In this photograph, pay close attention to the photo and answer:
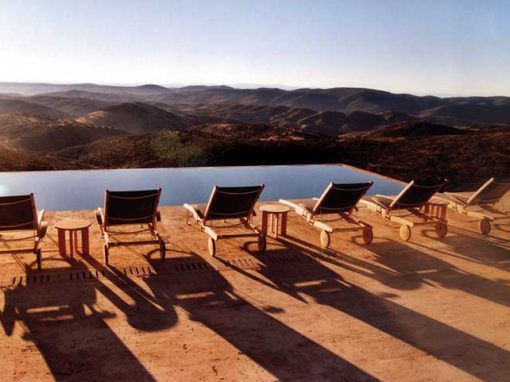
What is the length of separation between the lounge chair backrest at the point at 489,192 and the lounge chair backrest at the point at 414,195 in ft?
2.82

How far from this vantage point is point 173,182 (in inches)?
357

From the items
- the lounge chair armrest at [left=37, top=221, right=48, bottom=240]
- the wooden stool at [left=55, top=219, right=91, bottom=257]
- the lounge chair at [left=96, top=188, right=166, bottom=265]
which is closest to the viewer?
the lounge chair armrest at [left=37, top=221, right=48, bottom=240]

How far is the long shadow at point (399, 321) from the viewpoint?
3.39 m

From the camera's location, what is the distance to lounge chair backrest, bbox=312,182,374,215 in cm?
594

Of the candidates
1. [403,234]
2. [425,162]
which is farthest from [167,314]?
[425,162]

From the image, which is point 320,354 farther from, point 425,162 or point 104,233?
point 425,162

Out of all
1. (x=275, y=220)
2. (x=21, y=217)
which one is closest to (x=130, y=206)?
(x=21, y=217)

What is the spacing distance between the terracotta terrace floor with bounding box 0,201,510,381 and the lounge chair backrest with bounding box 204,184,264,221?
16.2 inches

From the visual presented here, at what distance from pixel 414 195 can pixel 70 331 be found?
455 centimetres

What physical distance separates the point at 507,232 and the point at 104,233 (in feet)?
18.1

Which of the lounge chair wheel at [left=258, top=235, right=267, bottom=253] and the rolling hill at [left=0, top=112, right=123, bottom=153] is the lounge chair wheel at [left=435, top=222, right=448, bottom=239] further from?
the rolling hill at [left=0, top=112, right=123, bottom=153]

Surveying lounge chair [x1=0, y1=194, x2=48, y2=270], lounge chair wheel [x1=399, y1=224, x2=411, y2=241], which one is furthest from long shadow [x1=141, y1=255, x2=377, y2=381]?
lounge chair wheel [x1=399, y1=224, x2=411, y2=241]

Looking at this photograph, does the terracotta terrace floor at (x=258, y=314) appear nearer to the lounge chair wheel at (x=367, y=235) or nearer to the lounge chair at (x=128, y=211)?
the lounge chair wheel at (x=367, y=235)

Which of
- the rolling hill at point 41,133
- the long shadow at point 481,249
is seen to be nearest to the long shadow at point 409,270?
the long shadow at point 481,249
